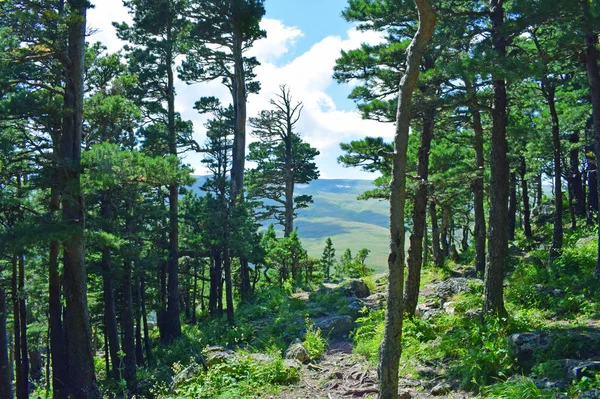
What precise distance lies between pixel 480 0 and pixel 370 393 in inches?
391

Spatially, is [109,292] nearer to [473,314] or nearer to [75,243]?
[75,243]

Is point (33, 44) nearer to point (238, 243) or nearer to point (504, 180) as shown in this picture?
point (238, 243)

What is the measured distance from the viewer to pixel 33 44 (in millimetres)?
11297

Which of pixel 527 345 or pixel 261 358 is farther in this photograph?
pixel 261 358

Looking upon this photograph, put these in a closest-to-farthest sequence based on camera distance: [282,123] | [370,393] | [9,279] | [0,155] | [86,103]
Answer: [370,393]
[0,155]
[86,103]
[9,279]
[282,123]

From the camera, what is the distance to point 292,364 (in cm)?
999

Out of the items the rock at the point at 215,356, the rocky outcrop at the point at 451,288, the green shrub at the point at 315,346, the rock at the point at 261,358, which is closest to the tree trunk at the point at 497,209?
the rocky outcrop at the point at 451,288

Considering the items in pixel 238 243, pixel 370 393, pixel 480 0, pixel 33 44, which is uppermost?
pixel 480 0

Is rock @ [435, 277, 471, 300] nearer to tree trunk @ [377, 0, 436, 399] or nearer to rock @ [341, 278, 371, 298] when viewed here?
rock @ [341, 278, 371, 298]

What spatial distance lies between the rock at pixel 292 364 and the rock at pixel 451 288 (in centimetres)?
607

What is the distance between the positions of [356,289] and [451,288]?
23.4ft

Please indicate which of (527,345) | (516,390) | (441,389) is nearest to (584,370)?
(516,390)

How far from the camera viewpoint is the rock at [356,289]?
67.3 feet

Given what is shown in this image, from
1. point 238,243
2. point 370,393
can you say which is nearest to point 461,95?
point 370,393
